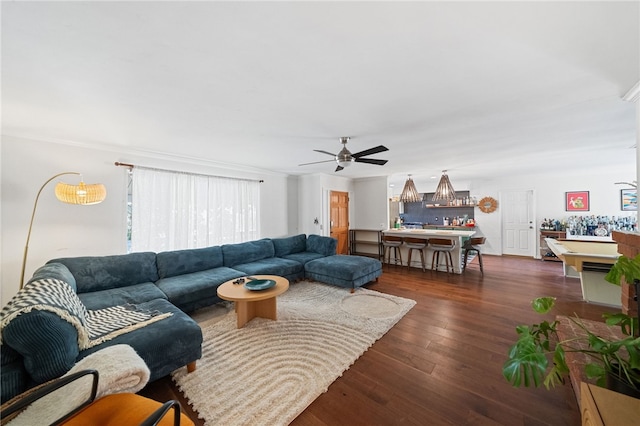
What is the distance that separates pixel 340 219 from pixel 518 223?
5.14m

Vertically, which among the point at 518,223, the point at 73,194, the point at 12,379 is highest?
the point at 73,194

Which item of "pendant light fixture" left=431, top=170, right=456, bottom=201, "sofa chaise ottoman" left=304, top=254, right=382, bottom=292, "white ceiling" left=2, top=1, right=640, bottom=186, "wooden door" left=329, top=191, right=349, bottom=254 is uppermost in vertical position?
"white ceiling" left=2, top=1, right=640, bottom=186

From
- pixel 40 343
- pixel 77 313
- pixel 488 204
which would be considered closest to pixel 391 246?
pixel 488 204

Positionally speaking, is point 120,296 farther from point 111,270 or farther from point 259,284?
point 259,284

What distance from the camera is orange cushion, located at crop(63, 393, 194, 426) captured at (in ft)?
3.56

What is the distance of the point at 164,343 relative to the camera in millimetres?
1824

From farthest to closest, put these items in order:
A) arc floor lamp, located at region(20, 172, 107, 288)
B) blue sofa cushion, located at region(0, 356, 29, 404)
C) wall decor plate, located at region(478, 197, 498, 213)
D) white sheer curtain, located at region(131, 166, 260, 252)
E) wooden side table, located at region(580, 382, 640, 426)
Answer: wall decor plate, located at region(478, 197, 498, 213) < white sheer curtain, located at region(131, 166, 260, 252) < arc floor lamp, located at region(20, 172, 107, 288) < blue sofa cushion, located at region(0, 356, 29, 404) < wooden side table, located at region(580, 382, 640, 426)

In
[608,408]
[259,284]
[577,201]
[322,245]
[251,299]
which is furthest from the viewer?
[577,201]

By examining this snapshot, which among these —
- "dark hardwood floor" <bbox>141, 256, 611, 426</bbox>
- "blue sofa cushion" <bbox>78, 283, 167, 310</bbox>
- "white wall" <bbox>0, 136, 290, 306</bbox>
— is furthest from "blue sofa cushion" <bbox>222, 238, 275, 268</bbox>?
"dark hardwood floor" <bbox>141, 256, 611, 426</bbox>

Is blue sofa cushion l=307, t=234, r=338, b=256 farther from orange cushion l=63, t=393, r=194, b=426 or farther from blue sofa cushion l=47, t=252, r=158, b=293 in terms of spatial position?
orange cushion l=63, t=393, r=194, b=426

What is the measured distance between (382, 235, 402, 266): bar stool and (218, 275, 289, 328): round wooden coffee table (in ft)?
10.9

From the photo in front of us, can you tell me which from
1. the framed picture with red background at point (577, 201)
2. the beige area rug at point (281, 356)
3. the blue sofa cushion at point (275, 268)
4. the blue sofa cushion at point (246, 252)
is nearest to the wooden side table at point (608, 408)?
the beige area rug at point (281, 356)

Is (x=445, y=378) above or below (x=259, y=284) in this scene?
below

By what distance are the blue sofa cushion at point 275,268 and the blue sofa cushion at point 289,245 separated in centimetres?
40
